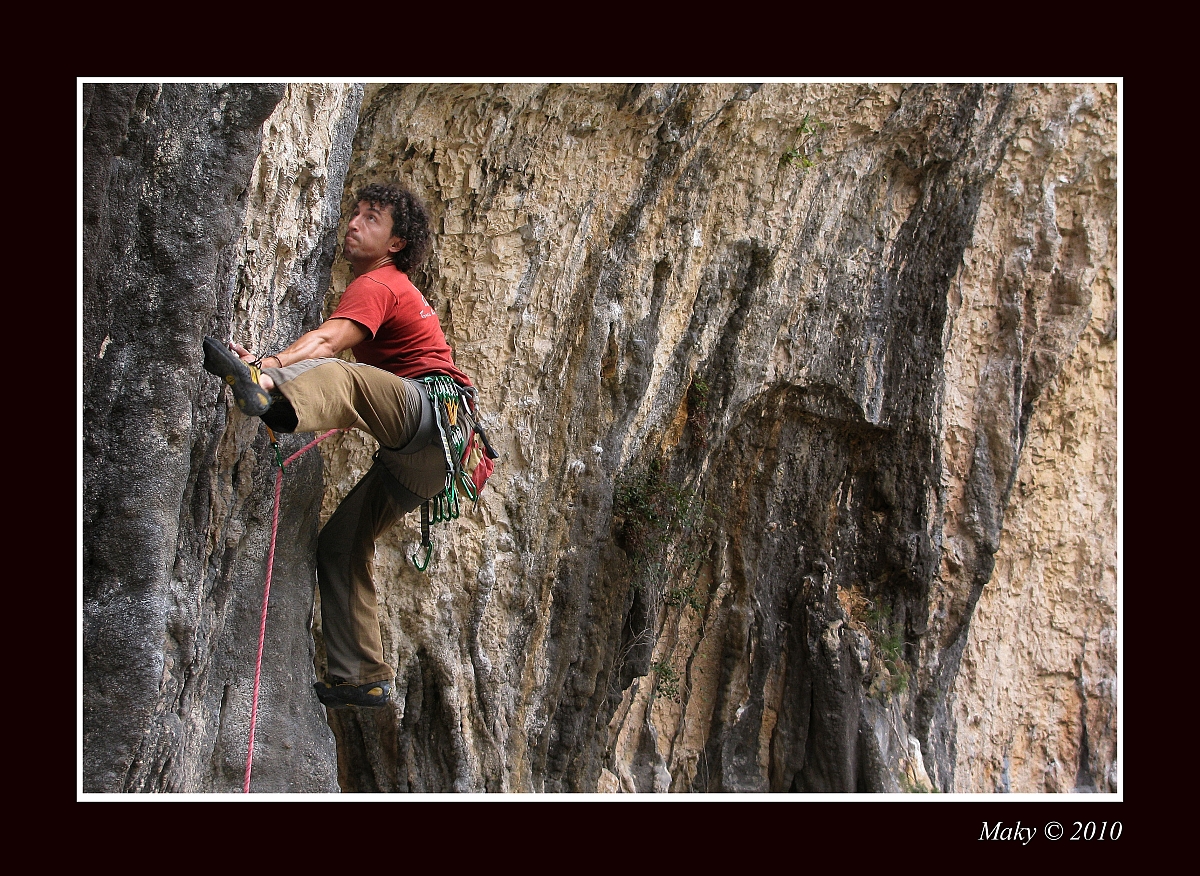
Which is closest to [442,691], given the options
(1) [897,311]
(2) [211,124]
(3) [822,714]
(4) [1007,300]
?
(2) [211,124]

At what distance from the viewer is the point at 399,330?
370cm

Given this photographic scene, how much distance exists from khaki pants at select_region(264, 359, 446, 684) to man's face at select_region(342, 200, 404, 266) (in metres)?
0.54

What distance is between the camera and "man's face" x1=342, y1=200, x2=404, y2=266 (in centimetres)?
375

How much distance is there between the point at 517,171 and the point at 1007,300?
480 centimetres

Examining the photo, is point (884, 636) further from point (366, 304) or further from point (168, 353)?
point (168, 353)

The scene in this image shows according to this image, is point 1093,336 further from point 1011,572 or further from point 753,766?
point 753,766

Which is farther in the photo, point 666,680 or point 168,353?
point 666,680

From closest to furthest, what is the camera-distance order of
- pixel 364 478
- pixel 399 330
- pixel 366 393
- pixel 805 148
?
pixel 366 393 → pixel 399 330 → pixel 364 478 → pixel 805 148

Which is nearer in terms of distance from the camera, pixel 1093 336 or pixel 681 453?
pixel 681 453

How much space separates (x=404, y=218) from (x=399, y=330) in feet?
1.52

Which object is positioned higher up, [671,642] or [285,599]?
[285,599]

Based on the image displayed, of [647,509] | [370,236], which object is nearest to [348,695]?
[370,236]

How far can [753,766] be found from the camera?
8188 millimetres

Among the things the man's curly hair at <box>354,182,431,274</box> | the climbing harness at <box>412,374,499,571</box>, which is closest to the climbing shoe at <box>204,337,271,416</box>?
the climbing harness at <box>412,374,499,571</box>
